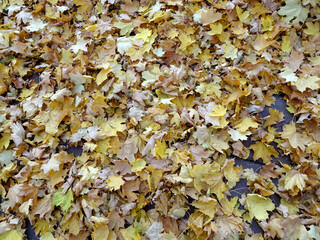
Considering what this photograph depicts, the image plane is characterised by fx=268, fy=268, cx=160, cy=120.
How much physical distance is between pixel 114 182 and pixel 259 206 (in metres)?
1.08

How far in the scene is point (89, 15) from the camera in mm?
3080

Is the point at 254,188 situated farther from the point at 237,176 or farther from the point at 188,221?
the point at 188,221

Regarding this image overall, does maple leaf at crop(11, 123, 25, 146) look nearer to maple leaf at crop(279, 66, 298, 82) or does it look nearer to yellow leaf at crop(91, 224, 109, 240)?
yellow leaf at crop(91, 224, 109, 240)

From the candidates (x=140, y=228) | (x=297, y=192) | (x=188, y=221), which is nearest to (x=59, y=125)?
(x=140, y=228)

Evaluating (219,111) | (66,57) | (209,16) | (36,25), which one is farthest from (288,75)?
(36,25)

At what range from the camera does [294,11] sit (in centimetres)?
275

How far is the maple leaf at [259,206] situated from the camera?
1907mm

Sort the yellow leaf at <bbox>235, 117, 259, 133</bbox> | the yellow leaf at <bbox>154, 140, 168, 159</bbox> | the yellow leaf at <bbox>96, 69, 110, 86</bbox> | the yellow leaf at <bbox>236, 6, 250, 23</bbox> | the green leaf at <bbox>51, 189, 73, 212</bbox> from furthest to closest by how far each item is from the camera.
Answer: the yellow leaf at <bbox>236, 6, 250, 23</bbox>
the yellow leaf at <bbox>96, 69, 110, 86</bbox>
the yellow leaf at <bbox>235, 117, 259, 133</bbox>
the yellow leaf at <bbox>154, 140, 168, 159</bbox>
the green leaf at <bbox>51, 189, 73, 212</bbox>

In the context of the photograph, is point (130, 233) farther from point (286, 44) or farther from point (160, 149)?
point (286, 44)

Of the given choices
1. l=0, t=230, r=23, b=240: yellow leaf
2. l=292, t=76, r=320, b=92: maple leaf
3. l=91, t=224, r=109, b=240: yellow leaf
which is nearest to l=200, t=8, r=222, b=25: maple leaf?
l=292, t=76, r=320, b=92: maple leaf

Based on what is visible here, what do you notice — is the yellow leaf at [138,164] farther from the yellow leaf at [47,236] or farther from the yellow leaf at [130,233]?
the yellow leaf at [47,236]

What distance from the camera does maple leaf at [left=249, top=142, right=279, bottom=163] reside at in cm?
215

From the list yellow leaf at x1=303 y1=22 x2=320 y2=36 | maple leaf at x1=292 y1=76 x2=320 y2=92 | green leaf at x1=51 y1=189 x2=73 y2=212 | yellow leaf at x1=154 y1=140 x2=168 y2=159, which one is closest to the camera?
green leaf at x1=51 y1=189 x2=73 y2=212

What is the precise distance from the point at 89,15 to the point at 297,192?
2.75 m
